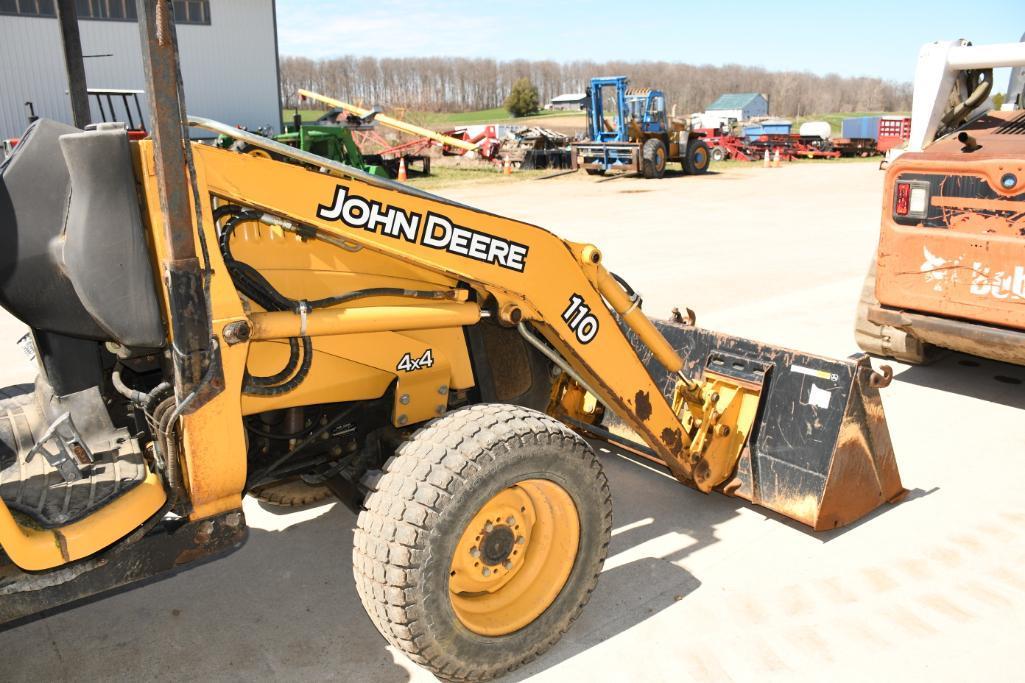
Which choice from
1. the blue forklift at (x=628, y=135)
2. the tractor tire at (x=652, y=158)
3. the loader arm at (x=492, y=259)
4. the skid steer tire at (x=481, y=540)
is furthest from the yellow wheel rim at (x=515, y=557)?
the blue forklift at (x=628, y=135)

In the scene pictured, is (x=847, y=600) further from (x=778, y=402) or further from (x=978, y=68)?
(x=978, y=68)

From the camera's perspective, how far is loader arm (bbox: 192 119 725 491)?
258 cm

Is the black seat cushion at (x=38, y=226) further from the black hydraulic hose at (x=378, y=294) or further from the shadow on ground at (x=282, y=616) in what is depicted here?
the shadow on ground at (x=282, y=616)

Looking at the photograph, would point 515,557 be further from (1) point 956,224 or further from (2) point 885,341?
(2) point 885,341

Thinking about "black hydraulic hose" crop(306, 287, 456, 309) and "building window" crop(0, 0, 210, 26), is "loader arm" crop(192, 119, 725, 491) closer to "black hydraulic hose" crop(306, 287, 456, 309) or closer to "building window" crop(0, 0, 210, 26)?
"black hydraulic hose" crop(306, 287, 456, 309)

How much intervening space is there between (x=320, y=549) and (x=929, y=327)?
393 centimetres

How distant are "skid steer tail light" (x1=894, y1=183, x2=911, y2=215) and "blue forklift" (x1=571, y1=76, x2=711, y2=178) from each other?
779 inches

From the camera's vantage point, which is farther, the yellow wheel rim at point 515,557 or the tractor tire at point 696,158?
the tractor tire at point 696,158

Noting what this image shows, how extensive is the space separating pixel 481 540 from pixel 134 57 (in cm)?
2815

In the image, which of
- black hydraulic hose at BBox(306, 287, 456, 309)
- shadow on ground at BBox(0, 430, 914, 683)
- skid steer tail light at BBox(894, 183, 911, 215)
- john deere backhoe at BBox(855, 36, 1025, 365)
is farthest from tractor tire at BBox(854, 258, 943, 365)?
black hydraulic hose at BBox(306, 287, 456, 309)

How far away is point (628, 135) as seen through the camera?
2577 centimetres

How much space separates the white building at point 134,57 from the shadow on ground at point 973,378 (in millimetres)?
22759

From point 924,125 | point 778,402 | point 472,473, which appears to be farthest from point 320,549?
point 924,125

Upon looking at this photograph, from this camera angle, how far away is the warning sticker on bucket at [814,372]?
3.84 m
